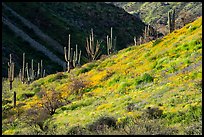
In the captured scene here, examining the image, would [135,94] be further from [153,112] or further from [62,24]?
[62,24]

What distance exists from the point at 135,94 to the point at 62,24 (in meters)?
75.0

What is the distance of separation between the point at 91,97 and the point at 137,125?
961cm

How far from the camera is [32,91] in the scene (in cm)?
3095

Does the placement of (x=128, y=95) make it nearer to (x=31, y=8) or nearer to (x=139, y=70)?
(x=139, y=70)

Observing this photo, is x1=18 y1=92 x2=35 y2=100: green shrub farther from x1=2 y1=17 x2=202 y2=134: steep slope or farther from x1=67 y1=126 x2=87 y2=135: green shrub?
x1=67 y1=126 x2=87 y2=135: green shrub

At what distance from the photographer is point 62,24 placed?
306 ft

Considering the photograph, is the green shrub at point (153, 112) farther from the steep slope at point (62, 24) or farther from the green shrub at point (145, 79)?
the steep slope at point (62, 24)

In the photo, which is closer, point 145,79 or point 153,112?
point 153,112

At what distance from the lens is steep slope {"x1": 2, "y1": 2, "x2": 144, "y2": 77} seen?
83.3m

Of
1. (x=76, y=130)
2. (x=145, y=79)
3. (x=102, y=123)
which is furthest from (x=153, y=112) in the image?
(x=145, y=79)

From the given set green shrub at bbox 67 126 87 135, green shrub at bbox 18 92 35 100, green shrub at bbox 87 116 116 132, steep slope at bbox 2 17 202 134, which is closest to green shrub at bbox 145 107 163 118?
steep slope at bbox 2 17 202 134

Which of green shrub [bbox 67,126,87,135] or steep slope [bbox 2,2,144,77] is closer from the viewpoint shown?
green shrub [bbox 67,126,87,135]

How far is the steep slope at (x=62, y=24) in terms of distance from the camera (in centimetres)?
8331

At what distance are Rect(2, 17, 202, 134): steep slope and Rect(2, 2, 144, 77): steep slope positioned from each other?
4471 cm
